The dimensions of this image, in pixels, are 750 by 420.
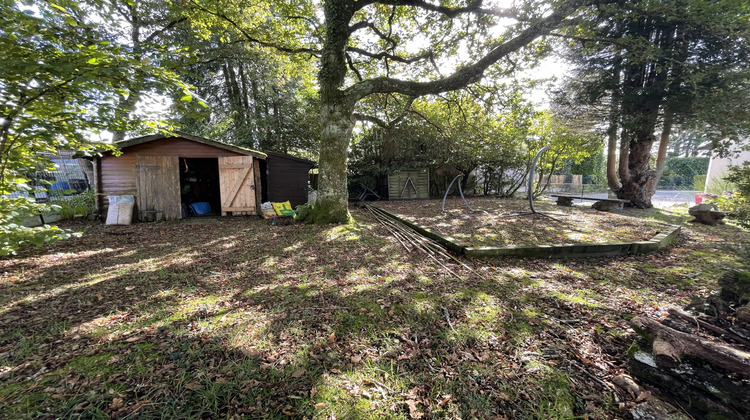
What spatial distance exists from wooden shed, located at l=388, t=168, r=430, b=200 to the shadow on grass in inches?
462

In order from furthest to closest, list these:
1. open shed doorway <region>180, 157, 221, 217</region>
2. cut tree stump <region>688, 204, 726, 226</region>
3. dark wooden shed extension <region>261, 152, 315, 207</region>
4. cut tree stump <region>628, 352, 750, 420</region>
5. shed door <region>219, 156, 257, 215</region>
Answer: dark wooden shed extension <region>261, 152, 315, 207</region> → open shed doorway <region>180, 157, 221, 217</region> → shed door <region>219, 156, 257, 215</region> → cut tree stump <region>688, 204, 726, 226</region> → cut tree stump <region>628, 352, 750, 420</region>

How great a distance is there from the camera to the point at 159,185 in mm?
8656

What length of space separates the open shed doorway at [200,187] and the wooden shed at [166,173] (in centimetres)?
A: 72

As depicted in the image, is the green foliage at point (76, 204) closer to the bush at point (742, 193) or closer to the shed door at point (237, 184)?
the shed door at point (237, 184)

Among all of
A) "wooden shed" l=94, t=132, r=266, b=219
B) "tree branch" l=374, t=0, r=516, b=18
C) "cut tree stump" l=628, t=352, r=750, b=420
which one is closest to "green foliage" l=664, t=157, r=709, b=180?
"tree branch" l=374, t=0, r=516, b=18

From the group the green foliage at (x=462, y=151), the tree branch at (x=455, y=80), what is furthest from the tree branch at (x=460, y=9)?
the green foliage at (x=462, y=151)

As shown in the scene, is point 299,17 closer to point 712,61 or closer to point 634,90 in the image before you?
point 634,90

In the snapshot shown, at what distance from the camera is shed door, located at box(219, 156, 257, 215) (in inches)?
359

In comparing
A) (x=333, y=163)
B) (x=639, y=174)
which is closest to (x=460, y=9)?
(x=333, y=163)

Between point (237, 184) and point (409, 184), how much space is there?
976 centimetres

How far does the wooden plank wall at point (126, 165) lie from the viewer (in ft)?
27.6

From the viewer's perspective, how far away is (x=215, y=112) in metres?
15.4

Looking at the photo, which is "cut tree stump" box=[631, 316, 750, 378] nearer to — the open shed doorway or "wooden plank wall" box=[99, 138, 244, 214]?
"wooden plank wall" box=[99, 138, 244, 214]

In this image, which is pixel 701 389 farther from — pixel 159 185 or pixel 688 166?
pixel 688 166
